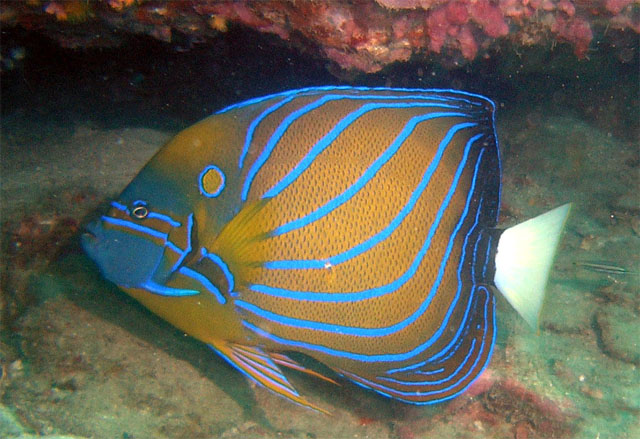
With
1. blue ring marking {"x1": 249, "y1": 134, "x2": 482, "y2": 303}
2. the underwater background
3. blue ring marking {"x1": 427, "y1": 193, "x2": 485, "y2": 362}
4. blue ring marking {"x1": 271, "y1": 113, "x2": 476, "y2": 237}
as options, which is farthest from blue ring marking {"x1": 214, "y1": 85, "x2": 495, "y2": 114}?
the underwater background

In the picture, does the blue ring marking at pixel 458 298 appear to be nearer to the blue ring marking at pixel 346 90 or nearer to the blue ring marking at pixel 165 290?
the blue ring marking at pixel 346 90

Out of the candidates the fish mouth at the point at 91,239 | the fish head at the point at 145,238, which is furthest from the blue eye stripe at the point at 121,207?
the fish mouth at the point at 91,239

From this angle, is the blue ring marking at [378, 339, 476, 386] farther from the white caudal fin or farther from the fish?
A: the white caudal fin

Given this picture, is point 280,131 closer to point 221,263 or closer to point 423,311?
point 221,263

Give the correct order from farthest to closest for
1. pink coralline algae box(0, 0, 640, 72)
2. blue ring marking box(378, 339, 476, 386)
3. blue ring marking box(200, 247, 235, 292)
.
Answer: pink coralline algae box(0, 0, 640, 72)
blue ring marking box(378, 339, 476, 386)
blue ring marking box(200, 247, 235, 292)

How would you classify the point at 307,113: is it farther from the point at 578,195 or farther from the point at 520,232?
the point at 578,195

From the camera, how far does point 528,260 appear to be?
188cm

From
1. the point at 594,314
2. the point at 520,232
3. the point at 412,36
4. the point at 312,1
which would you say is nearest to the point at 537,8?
the point at 412,36

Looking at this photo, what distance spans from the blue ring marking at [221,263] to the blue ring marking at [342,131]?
1.04ft

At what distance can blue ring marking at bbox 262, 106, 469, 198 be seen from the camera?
5.82 feet

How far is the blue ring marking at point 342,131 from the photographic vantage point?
5.82ft

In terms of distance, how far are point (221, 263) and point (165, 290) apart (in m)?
0.28

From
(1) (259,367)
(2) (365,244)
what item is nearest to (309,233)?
(2) (365,244)

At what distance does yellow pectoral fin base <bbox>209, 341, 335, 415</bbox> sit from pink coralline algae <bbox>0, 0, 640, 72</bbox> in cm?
181
